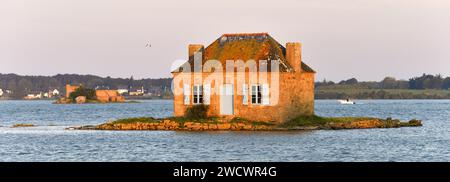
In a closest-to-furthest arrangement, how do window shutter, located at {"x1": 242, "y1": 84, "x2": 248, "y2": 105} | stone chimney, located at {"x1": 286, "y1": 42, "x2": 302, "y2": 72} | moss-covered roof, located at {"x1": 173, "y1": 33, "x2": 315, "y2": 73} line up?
window shutter, located at {"x1": 242, "y1": 84, "x2": 248, "y2": 105}
moss-covered roof, located at {"x1": 173, "y1": 33, "x2": 315, "y2": 73}
stone chimney, located at {"x1": 286, "y1": 42, "x2": 302, "y2": 72}

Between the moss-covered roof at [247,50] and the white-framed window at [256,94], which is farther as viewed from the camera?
the moss-covered roof at [247,50]

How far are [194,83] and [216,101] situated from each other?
5.69 feet

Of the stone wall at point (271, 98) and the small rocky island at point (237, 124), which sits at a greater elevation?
the stone wall at point (271, 98)

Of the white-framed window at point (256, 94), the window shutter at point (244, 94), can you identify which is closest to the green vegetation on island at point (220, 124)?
the window shutter at point (244, 94)

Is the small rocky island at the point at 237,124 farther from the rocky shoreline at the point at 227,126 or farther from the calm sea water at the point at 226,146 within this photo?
the calm sea water at the point at 226,146

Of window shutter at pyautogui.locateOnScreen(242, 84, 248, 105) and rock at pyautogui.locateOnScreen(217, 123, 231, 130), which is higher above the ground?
window shutter at pyautogui.locateOnScreen(242, 84, 248, 105)

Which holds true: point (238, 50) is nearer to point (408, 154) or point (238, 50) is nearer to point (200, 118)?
point (200, 118)

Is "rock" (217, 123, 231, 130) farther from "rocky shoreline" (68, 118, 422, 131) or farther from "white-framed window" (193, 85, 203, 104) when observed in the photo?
"white-framed window" (193, 85, 203, 104)

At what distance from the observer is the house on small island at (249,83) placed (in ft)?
175

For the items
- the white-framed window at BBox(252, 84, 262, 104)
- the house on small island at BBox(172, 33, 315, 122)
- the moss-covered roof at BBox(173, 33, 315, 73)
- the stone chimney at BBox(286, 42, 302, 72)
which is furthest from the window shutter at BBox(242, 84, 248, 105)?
the stone chimney at BBox(286, 42, 302, 72)

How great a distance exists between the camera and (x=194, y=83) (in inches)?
2158

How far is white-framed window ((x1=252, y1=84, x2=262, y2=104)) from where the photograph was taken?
2095 inches
